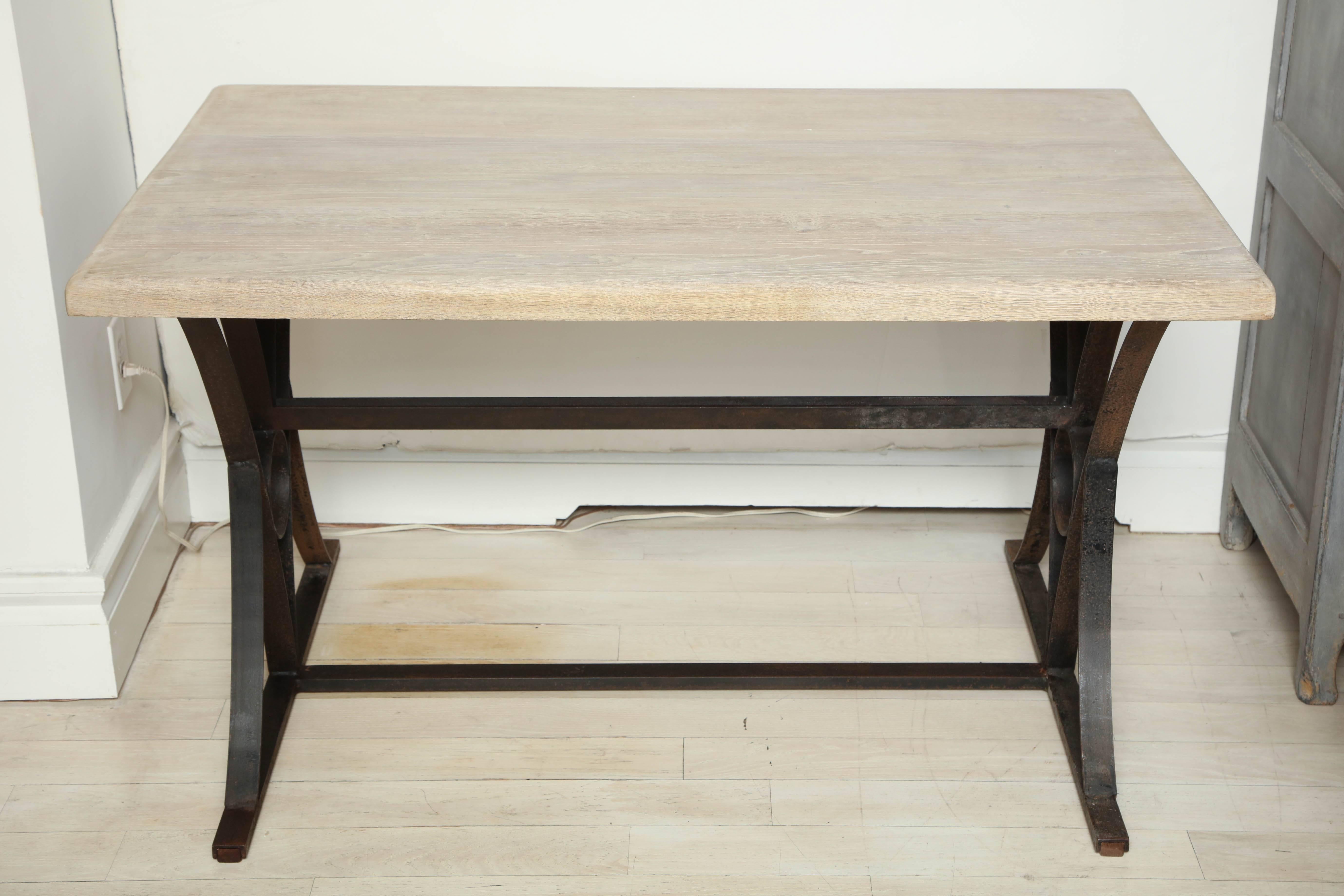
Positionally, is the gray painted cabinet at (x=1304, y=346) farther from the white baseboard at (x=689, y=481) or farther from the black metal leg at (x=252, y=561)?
the black metal leg at (x=252, y=561)

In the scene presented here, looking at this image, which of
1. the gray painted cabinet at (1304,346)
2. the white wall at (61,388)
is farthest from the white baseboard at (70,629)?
the gray painted cabinet at (1304,346)

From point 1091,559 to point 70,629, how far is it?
145 cm

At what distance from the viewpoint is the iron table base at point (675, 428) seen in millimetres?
1572

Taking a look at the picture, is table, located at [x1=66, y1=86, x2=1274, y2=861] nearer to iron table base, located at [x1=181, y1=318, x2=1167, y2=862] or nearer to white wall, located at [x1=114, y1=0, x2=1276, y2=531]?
iron table base, located at [x1=181, y1=318, x2=1167, y2=862]

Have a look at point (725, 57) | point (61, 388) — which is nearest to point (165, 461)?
point (61, 388)

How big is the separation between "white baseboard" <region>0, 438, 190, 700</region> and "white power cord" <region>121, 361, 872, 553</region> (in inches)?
11.0

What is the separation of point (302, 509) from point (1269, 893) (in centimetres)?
149

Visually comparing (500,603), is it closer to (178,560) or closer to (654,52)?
(178,560)

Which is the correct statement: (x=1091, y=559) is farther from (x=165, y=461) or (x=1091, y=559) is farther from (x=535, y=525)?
Answer: (x=165, y=461)

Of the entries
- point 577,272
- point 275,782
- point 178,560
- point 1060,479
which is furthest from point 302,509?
point 1060,479

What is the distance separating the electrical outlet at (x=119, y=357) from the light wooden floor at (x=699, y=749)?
349mm

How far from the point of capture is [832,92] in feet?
5.78

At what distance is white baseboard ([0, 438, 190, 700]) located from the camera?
5.97 feet

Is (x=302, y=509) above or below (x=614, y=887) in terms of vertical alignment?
above
